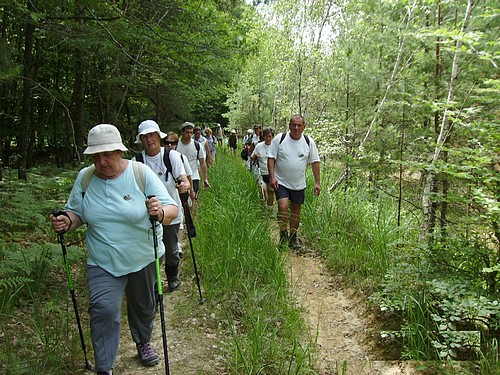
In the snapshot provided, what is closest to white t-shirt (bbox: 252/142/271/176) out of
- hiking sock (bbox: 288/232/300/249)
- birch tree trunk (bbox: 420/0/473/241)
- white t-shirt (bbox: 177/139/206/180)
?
white t-shirt (bbox: 177/139/206/180)

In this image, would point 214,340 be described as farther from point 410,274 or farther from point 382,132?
point 382,132

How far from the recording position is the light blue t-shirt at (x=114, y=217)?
8.78 feet

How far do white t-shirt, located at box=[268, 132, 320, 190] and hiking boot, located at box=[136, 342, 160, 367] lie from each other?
3.55 m

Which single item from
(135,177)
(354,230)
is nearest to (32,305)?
(135,177)

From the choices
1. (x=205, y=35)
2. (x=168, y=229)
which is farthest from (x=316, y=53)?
(x=168, y=229)

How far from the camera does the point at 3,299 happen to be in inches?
133

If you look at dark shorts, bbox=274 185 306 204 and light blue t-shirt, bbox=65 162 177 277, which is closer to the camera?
light blue t-shirt, bbox=65 162 177 277

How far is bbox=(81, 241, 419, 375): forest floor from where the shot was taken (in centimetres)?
322

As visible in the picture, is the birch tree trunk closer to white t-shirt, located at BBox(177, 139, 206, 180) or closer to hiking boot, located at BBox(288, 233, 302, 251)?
hiking boot, located at BBox(288, 233, 302, 251)

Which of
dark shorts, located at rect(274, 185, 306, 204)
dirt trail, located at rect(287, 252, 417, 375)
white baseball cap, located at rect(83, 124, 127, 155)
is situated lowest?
dirt trail, located at rect(287, 252, 417, 375)

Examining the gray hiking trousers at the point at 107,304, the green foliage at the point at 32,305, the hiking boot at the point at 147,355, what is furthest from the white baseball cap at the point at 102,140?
the hiking boot at the point at 147,355

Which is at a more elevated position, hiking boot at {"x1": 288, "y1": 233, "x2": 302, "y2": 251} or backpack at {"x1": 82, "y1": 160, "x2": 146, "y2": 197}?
backpack at {"x1": 82, "y1": 160, "x2": 146, "y2": 197}

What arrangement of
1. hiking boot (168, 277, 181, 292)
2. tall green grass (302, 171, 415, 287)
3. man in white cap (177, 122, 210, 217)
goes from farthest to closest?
man in white cap (177, 122, 210, 217) → tall green grass (302, 171, 415, 287) → hiking boot (168, 277, 181, 292)

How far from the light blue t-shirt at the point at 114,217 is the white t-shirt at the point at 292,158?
3507 millimetres
